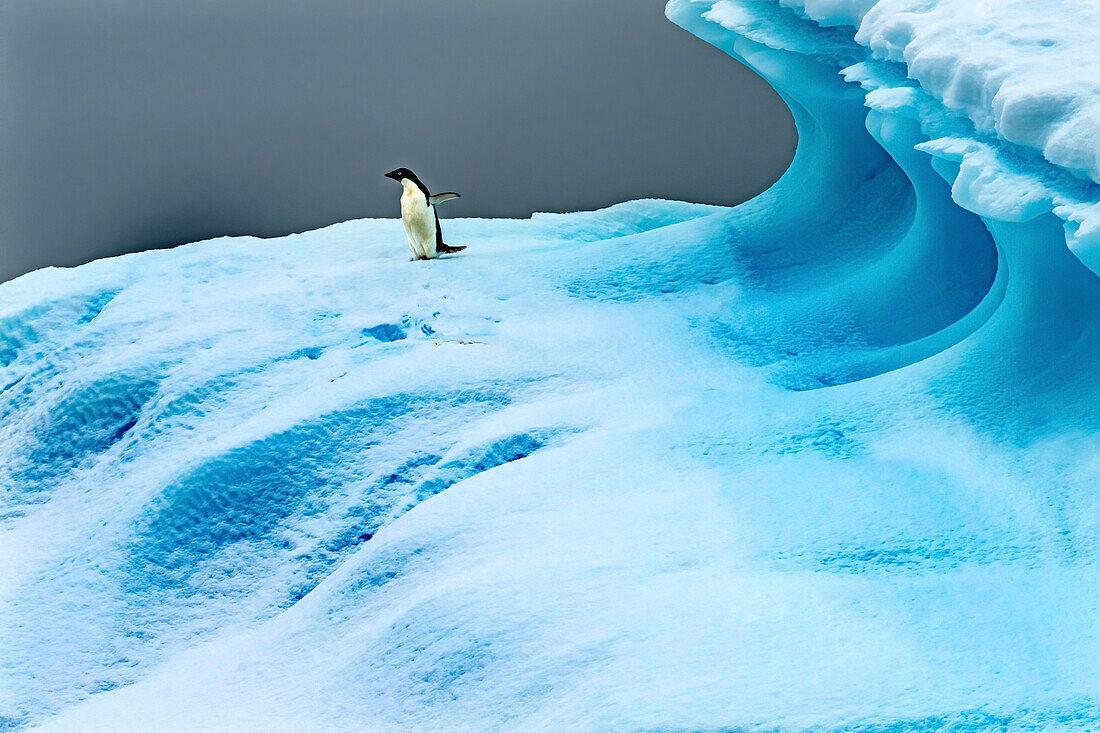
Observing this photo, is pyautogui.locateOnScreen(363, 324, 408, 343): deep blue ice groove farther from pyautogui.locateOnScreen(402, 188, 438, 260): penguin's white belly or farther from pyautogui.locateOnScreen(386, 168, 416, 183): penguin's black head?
pyautogui.locateOnScreen(386, 168, 416, 183): penguin's black head

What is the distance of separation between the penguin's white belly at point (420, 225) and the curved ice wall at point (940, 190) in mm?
850

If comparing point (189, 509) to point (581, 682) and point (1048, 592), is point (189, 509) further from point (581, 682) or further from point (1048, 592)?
point (1048, 592)

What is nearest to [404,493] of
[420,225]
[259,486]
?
[259,486]

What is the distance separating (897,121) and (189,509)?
1613 millimetres

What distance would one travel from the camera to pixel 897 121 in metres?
2.10

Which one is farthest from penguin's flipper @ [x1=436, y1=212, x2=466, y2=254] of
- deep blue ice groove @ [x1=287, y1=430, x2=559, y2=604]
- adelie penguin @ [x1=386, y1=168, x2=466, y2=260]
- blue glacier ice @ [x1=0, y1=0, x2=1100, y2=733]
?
deep blue ice groove @ [x1=287, y1=430, x2=559, y2=604]

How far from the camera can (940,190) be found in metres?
2.42

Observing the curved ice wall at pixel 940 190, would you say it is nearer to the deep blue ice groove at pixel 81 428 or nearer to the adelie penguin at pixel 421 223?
the adelie penguin at pixel 421 223

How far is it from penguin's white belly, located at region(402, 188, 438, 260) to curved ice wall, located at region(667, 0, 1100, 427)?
0.85 meters

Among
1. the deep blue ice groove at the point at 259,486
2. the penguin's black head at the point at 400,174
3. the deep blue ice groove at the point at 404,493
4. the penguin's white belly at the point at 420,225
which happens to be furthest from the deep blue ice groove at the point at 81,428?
the penguin's black head at the point at 400,174

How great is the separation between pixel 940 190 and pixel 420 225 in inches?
52.7

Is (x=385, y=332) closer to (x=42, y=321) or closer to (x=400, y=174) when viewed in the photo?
(x=400, y=174)

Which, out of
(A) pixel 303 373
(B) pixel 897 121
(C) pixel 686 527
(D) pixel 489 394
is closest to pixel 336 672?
(C) pixel 686 527

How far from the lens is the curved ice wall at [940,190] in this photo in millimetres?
1683
